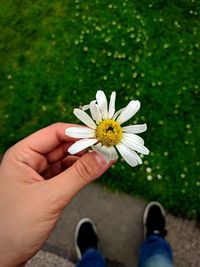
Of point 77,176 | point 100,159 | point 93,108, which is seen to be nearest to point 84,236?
point 77,176

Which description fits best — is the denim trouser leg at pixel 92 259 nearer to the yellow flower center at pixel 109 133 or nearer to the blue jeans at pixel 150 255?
the blue jeans at pixel 150 255

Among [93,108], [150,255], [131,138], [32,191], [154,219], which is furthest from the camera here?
[154,219]

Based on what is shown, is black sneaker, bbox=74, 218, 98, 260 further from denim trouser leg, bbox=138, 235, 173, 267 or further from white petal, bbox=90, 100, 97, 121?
white petal, bbox=90, 100, 97, 121

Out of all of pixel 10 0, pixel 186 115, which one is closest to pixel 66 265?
pixel 186 115

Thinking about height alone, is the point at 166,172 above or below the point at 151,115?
below

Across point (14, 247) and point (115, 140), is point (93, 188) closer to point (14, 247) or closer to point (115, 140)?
point (14, 247)

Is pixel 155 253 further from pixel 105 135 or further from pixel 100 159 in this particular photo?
pixel 105 135

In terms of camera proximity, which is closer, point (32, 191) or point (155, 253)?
point (32, 191)
